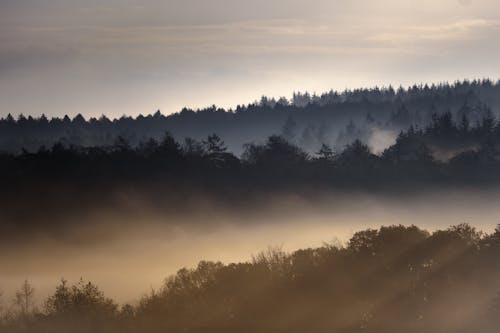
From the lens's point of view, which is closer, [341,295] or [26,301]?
[341,295]

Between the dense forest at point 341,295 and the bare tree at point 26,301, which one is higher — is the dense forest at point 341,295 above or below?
above

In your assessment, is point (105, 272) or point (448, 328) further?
point (105, 272)

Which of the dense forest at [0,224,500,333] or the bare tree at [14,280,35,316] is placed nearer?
the dense forest at [0,224,500,333]

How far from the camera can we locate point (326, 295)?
76812 mm

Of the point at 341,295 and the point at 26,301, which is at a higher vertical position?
the point at 341,295

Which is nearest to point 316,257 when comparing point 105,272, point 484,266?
point 484,266

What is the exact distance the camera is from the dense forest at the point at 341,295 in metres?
67.9

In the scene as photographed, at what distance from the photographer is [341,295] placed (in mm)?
76250

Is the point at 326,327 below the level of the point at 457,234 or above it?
below

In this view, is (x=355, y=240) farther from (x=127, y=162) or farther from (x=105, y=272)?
(x=127, y=162)

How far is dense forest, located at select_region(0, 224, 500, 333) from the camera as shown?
223ft

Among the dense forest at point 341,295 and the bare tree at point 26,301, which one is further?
the bare tree at point 26,301

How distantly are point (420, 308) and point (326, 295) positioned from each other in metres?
10.1

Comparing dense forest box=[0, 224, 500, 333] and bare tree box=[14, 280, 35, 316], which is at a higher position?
dense forest box=[0, 224, 500, 333]
